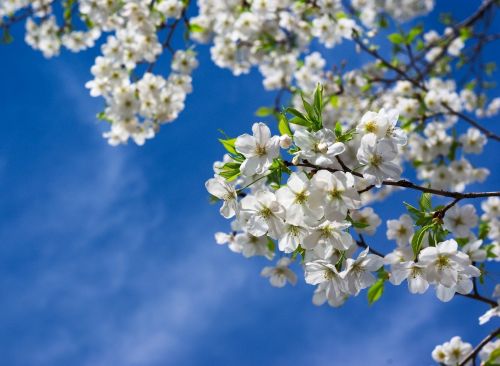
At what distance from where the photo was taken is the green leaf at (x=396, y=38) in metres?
4.83

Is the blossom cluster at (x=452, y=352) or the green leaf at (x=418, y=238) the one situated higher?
the green leaf at (x=418, y=238)

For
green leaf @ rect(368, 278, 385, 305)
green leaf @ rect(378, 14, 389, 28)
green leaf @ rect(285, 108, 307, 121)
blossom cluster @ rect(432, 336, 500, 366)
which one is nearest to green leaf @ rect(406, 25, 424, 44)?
green leaf @ rect(378, 14, 389, 28)

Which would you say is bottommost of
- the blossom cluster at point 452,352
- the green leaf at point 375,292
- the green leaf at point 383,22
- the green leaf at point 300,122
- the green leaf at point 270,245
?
the blossom cluster at point 452,352

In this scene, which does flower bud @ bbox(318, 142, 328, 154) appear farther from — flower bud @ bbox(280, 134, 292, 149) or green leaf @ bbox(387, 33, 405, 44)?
green leaf @ bbox(387, 33, 405, 44)

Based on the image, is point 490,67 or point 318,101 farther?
point 490,67

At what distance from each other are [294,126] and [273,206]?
0.35 meters

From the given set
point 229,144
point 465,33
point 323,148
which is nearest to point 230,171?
point 229,144

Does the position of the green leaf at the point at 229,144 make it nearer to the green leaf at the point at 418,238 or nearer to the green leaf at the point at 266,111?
the green leaf at the point at 418,238

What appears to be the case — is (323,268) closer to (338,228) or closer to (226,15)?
(338,228)

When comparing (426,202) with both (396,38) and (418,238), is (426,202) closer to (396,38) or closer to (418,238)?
(418,238)

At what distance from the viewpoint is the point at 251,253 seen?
2852mm

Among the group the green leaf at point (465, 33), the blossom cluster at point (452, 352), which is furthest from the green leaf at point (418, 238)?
the green leaf at point (465, 33)

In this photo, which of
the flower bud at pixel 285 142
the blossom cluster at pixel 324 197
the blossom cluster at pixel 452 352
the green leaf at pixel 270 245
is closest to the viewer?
the blossom cluster at pixel 324 197

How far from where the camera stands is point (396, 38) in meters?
4.88
